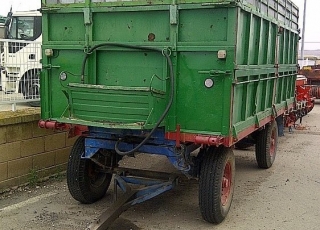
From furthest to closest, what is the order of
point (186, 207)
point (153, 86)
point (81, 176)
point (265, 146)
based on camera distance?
point (265, 146) < point (186, 207) < point (81, 176) < point (153, 86)

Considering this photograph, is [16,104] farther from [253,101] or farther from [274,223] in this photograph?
[274,223]

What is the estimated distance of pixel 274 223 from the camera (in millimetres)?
5164

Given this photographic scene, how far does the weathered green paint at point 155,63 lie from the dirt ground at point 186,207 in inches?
45.5

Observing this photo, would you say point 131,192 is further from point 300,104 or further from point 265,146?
point 300,104

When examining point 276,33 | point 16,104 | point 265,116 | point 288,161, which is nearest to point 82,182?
point 16,104

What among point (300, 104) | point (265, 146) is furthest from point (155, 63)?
point (300, 104)

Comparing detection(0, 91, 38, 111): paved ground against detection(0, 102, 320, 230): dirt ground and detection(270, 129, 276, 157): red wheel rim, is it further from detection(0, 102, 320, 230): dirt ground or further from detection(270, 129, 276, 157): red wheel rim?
detection(270, 129, 276, 157): red wheel rim

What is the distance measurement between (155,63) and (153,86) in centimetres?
25

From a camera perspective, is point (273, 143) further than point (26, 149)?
Yes

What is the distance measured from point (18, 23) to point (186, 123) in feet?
27.6

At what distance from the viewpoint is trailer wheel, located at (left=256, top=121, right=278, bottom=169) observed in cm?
732

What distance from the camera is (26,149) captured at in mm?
6184

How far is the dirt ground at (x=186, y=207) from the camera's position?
5.06 m

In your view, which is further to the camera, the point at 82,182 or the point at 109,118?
the point at 82,182
